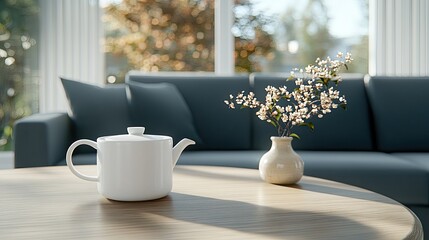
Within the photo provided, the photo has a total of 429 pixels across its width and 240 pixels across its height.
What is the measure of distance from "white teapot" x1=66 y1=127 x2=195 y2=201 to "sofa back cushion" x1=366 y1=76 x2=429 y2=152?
86.3 inches

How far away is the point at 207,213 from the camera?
2.97ft

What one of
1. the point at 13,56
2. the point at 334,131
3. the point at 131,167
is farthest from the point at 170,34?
the point at 131,167

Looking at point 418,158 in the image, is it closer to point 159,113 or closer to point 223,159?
point 223,159

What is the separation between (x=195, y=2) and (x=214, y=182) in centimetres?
292

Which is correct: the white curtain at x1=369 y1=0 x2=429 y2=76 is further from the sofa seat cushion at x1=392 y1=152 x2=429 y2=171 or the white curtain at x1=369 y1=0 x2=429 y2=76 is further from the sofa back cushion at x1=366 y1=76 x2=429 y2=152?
the sofa seat cushion at x1=392 y1=152 x2=429 y2=171

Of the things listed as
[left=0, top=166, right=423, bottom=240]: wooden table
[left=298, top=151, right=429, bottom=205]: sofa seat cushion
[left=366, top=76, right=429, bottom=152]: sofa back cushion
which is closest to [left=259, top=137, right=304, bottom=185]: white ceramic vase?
[left=0, top=166, right=423, bottom=240]: wooden table

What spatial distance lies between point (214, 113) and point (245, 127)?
0.65ft

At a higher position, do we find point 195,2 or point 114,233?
point 195,2

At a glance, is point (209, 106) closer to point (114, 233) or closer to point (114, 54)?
point (114, 54)

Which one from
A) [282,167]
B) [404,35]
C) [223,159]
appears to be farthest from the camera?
[404,35]

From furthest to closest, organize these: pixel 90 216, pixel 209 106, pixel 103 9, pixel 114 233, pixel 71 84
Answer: pixel 103 9 → pixel 209 106 → pixel 71 84 → pixel 90 216 → pixel 114 233

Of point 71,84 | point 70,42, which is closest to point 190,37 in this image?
point 70,42

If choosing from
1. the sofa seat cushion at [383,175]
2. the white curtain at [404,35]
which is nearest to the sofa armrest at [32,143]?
the sofa seat cushion at [383,175]

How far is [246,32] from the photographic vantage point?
3.97m
